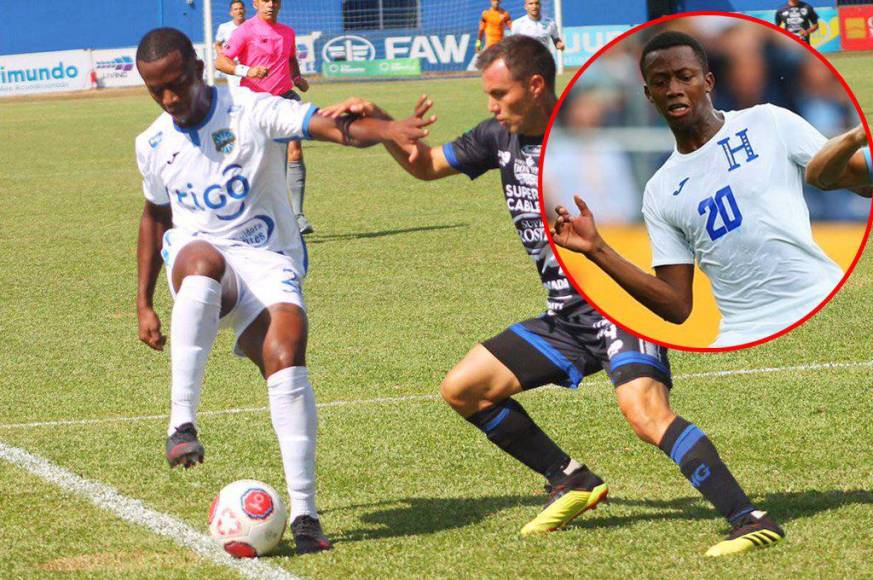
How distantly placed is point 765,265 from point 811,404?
2.81m

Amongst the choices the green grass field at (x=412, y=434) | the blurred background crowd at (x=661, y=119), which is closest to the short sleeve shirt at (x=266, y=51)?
the green grass field at (x=412, y=434)

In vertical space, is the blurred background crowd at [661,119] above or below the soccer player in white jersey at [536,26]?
below

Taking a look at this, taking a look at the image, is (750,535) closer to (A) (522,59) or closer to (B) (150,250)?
(A) (522,59)

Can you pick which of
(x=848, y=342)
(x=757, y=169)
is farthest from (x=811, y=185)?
(x=848, y=342)

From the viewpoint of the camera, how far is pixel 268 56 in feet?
45.9

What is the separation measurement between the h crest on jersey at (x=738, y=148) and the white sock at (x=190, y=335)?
183cm

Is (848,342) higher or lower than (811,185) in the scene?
lower

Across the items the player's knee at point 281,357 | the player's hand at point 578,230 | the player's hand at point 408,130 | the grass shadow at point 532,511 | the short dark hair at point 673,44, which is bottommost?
the grass shadow at point 532,511

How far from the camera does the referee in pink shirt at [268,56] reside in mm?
13883

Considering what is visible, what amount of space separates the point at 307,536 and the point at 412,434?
1776 millimetres

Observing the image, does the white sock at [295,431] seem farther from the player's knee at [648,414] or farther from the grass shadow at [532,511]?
the player's knee at [648,414]

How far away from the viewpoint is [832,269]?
4301 mm

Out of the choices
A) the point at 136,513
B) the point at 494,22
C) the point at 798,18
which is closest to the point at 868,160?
the point at 136,513

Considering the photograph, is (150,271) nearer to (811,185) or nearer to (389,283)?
(811,185)
